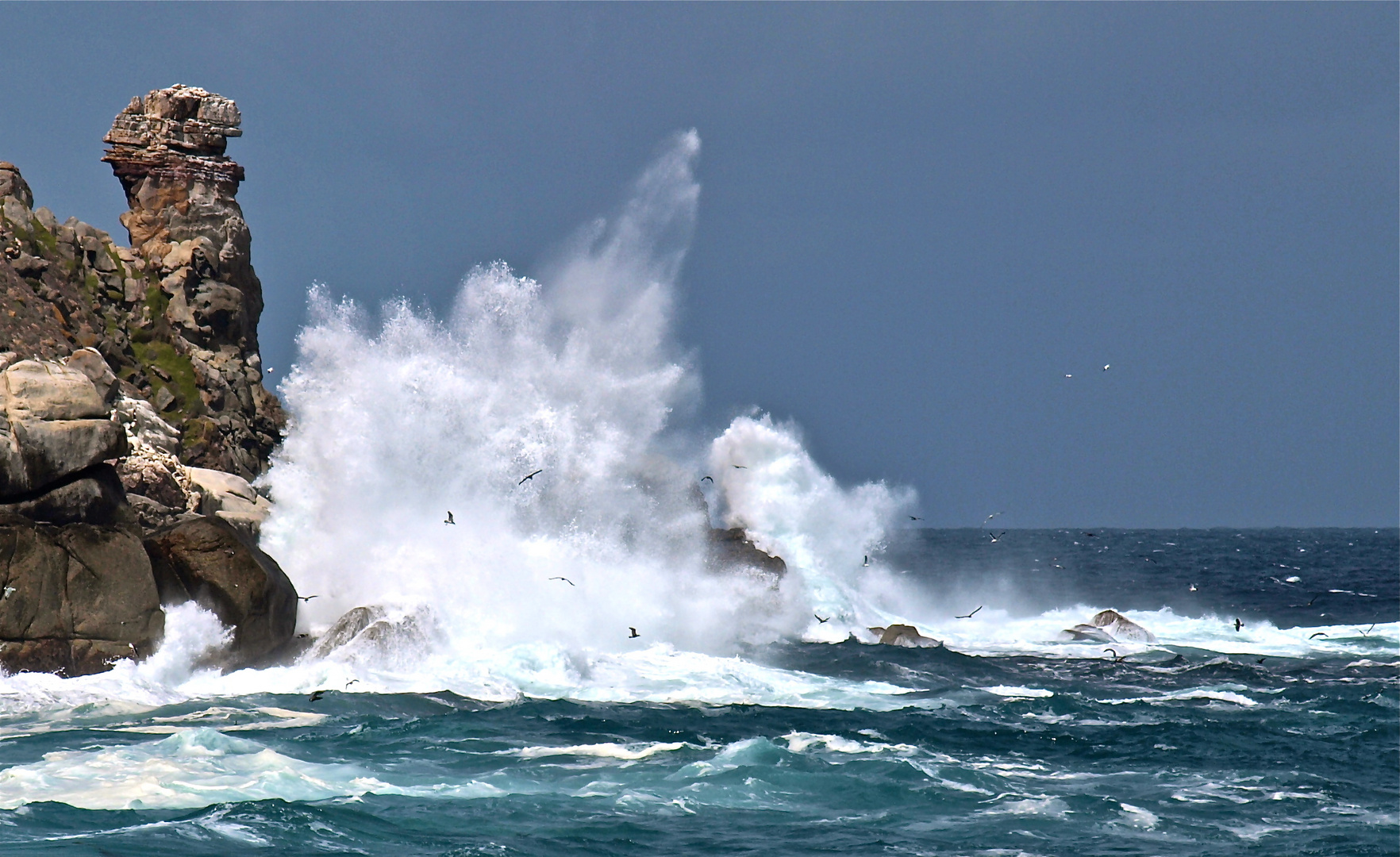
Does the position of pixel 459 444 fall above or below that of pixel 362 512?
above

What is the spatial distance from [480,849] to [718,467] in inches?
1331

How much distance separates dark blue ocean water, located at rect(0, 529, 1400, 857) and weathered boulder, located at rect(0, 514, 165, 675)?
2.36ft

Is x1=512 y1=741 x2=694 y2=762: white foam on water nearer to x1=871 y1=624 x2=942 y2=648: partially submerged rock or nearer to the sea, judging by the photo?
the sea

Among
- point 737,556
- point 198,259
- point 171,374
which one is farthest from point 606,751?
point 198,259

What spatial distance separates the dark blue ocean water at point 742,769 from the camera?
14.7 metres

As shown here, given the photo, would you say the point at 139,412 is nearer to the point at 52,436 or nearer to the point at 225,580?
the point at 52,436

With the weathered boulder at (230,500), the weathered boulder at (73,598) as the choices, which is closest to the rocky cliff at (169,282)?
the weathered boulder at (230,500)

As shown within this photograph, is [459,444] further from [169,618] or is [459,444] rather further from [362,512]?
[169,618]

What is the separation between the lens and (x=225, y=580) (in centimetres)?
2283

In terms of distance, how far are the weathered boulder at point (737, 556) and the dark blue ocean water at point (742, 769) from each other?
9032mm

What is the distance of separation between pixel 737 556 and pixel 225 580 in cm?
1851

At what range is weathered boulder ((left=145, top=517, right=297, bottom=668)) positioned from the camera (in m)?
22.7

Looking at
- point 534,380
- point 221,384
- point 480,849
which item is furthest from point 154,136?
point 480,849

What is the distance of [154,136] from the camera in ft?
144
